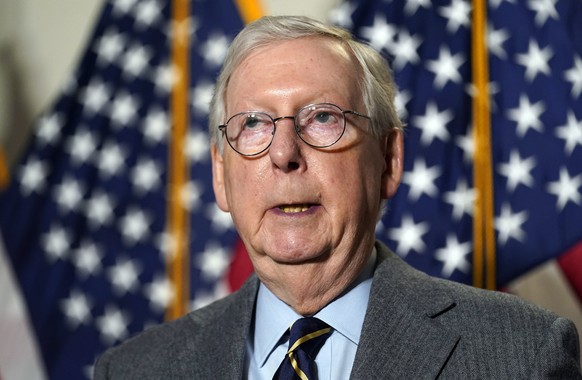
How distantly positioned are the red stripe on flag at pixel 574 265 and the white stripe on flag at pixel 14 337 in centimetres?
237

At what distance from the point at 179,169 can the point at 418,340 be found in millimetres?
2282

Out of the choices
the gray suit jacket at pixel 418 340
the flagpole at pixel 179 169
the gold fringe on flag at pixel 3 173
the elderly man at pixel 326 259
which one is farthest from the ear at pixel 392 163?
the gold fringe on flag at pixel 3 173

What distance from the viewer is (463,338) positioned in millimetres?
1903

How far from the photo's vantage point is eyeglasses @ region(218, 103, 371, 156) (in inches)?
76.6

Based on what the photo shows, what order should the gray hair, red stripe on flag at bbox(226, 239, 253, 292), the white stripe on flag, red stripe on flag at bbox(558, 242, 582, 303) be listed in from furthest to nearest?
the white stripe on flag
red stripe on flag at bbox(226, 239, 253, 292)
red stripe on flag at bbox(558, 242, 582, 303)
the gray hair

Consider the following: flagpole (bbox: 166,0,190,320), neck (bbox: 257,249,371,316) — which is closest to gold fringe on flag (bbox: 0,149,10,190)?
flagpole (bbox: 166,0,190,320)

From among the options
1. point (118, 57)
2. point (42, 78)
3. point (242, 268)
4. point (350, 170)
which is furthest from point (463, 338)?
point (42, 78)

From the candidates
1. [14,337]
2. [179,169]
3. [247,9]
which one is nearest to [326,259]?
[179,169]

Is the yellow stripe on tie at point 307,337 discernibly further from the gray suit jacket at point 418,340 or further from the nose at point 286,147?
the nose at point 286,147

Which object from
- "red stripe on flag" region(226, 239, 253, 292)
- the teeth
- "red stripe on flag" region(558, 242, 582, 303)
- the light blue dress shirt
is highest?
the teeth

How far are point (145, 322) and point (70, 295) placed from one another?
37 centimetres

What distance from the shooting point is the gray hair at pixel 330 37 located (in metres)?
2.07

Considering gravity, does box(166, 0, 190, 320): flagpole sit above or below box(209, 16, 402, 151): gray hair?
below

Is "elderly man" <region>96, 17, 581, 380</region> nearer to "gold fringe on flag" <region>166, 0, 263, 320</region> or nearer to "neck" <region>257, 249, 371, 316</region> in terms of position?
"neck" <region>257, 249, 371, 316</region>
